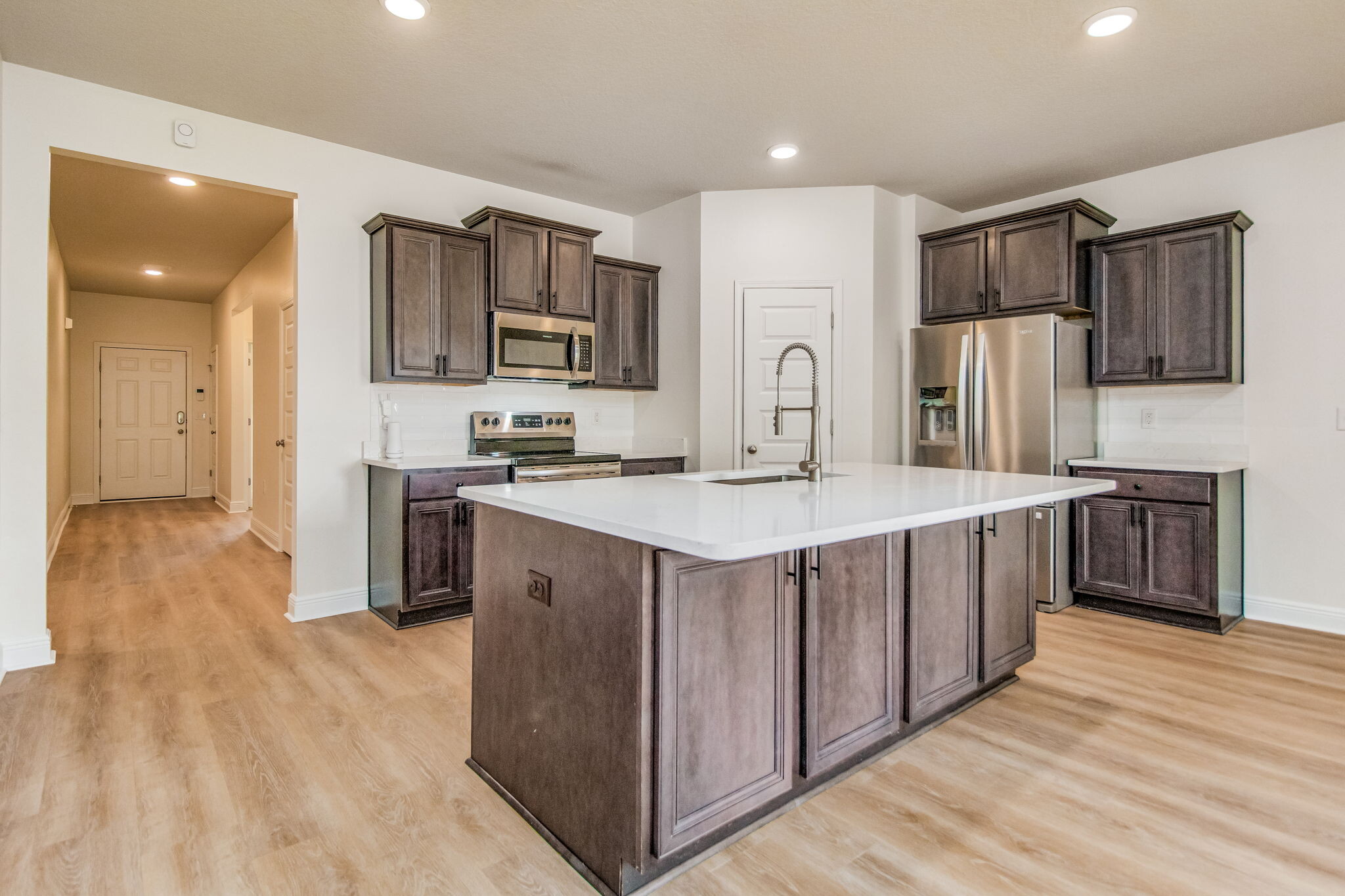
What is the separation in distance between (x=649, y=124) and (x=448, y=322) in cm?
157

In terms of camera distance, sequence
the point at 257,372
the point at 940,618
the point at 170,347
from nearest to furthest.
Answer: the point at 940,618 → the point at 257,372 → the point at 170,347

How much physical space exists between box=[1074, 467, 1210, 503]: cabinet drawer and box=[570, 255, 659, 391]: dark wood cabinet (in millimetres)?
2881

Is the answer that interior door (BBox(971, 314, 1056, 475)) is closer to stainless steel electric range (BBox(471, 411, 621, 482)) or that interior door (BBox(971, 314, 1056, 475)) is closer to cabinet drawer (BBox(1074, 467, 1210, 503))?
cabinet drawer (BBox(1074, 467, 1210, 503))

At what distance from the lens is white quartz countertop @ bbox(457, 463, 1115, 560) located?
138 cm

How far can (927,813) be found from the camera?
6.17 ft

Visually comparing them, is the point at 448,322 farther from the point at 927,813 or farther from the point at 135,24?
the point at 927,813

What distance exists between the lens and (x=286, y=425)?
5.34m

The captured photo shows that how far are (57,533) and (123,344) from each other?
142 inches

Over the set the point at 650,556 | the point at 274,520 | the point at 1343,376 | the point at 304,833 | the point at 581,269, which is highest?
the point at 581,269

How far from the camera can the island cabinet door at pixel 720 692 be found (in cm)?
154

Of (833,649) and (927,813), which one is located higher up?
(833,649)

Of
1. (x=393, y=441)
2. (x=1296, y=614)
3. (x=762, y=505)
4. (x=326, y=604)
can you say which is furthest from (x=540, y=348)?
(x=1296, y=614)

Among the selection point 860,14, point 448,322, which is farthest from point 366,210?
point 860,14

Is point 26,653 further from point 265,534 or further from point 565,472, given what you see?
point 265,534
